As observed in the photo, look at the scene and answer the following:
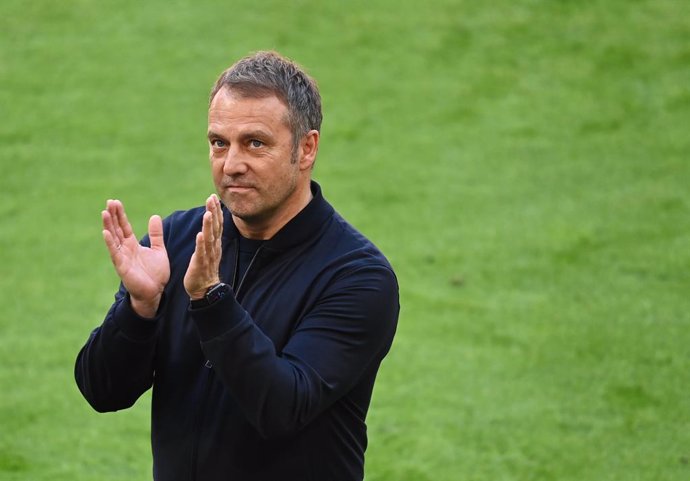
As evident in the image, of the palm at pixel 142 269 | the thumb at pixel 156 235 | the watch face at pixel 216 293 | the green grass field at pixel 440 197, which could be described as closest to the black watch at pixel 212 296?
the watch face at pixel 216 293

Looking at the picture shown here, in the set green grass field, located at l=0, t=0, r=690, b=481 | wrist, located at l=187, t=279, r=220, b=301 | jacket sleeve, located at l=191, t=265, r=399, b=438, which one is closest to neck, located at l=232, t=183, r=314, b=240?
jacket sleeve, located at l=191, t=265, r=399, b=438

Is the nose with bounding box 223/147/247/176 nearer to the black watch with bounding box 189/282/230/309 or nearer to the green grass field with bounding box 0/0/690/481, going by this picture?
the black watch with bounding box 189/282/230/309

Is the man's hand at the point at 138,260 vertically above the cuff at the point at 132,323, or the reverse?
the man's hand at the point at 138,260

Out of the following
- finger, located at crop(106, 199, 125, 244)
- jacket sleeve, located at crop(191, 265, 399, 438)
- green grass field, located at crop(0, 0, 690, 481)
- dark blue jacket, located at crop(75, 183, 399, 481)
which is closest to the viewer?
jacket sleeve, located at crop(191, 265, 399, 438)

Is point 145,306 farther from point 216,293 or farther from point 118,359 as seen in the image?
point 216,293

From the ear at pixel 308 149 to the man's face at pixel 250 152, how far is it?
2.2 inches

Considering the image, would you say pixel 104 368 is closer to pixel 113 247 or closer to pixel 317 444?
pixel 113 247

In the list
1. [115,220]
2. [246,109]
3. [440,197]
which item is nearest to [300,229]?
[246,109]

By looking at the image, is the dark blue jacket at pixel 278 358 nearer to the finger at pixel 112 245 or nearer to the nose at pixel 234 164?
the finger at pixel 112 245

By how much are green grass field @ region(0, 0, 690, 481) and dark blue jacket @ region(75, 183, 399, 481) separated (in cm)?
292

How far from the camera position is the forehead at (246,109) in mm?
2652

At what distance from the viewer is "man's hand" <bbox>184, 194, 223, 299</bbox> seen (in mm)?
2459

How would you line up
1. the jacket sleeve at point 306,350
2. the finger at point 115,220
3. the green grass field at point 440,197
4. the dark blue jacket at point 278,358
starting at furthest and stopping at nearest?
the green grass field at point 440,197 → the finger at point 115,220 → the dark blue jacket at point 278,358 → the jacket sleeve at point 306,350

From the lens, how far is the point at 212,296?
2.46 meters
